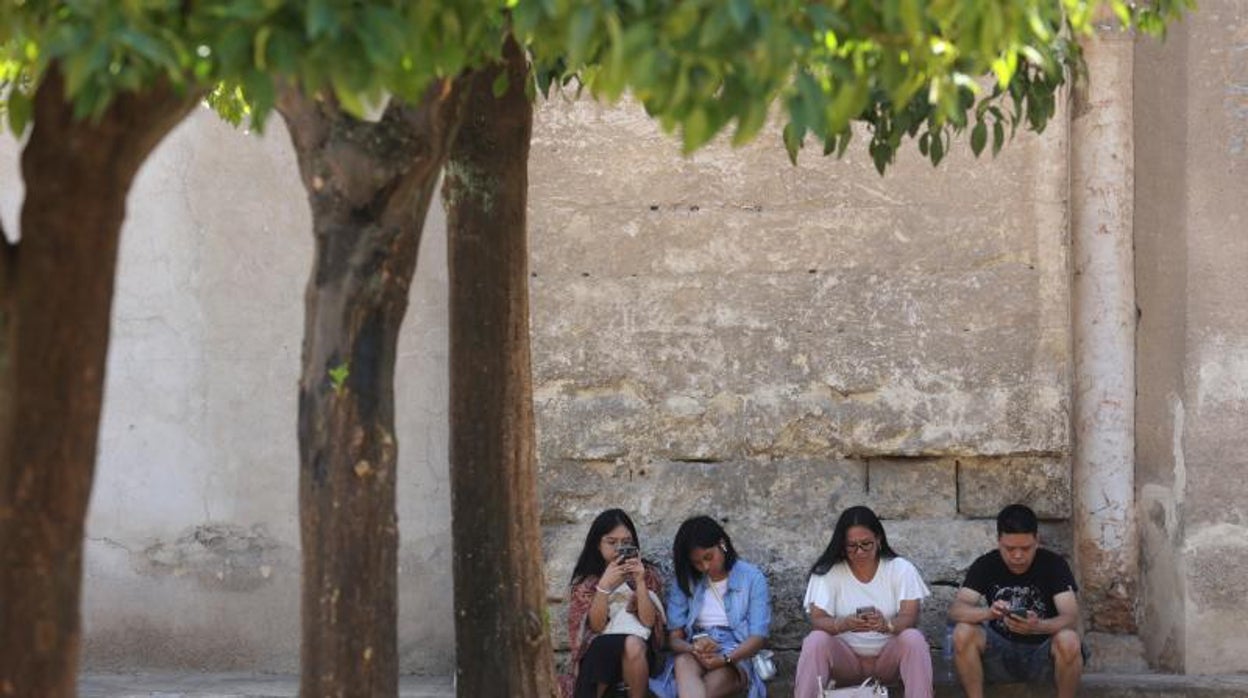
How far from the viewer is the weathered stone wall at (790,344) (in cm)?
911

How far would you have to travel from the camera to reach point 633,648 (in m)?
8.64

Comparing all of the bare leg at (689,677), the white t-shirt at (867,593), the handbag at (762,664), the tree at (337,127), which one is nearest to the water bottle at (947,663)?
the white t-shirt at (867,593)

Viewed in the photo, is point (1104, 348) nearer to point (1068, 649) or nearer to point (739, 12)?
point (1068, 649)

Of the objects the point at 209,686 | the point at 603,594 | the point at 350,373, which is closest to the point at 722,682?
the point at 603,594

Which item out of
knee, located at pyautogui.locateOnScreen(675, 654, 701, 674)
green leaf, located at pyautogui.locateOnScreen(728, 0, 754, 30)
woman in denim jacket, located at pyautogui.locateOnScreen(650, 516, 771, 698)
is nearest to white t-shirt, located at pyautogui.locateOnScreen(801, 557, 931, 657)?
woman in denim jacket, located at pyautogui.locateOnScreen(650, 516, 771, 698)

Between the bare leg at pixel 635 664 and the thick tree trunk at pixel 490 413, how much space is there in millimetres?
1992

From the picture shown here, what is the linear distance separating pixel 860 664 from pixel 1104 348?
6.16 feet

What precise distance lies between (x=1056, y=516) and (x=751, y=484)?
51.7 inches

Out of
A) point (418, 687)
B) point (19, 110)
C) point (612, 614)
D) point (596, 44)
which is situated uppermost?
point (596, 44)

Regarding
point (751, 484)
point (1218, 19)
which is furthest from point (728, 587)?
point (1218, 19)

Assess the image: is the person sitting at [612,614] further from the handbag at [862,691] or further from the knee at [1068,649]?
the knee at [1068,649]

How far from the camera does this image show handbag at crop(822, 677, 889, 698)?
8508mm

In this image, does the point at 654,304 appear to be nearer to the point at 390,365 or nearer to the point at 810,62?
the point at 390,365

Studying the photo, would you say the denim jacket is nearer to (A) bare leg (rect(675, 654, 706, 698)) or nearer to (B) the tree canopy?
(A) bare leg (rect(675, 654, 706, 698))
